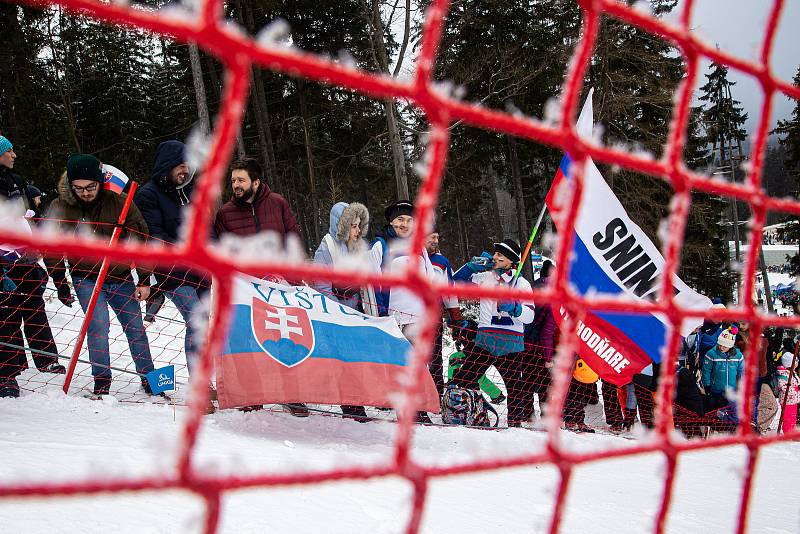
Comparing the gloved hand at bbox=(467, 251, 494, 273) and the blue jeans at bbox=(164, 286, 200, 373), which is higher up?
the gloved hand at bbox=(467, 251, 494, 273)

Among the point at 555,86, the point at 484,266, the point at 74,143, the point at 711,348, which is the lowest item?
the point at 711,348

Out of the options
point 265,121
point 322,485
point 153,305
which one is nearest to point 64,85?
point 265,121

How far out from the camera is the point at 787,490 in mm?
3373

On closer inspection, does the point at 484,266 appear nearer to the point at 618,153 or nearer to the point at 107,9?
the point at 618,153

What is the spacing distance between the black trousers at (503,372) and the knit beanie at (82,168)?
3081 mm

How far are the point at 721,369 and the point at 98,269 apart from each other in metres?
6.25

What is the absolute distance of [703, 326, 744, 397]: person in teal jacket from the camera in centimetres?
601

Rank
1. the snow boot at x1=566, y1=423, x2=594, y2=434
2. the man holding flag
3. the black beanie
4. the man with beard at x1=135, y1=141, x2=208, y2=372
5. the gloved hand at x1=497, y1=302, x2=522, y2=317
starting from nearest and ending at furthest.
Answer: the man with beard at x1=135, y1=141, x2=208, y2=372 < the black beanie < the gloved hand at x1=497, y1=302, x2=522, y2=317 < the man holding flag < the snow boot at x1=566, y1=423, x2=594, y2=434

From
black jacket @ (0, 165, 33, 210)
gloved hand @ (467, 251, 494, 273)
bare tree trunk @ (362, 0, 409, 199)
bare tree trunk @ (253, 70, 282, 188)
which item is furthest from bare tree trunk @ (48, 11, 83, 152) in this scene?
gloved hand @ (467, 251, 494, 273)

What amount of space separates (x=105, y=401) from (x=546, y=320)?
3671 mm

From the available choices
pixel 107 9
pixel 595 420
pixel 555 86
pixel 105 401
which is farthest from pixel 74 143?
pixel 107 9

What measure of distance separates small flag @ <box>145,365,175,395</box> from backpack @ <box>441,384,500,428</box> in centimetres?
213

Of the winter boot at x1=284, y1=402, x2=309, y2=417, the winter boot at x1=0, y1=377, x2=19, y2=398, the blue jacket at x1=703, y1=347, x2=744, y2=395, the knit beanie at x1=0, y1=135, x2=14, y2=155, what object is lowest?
the winter boot at x1=284, y1=402, x2=309, y2=417

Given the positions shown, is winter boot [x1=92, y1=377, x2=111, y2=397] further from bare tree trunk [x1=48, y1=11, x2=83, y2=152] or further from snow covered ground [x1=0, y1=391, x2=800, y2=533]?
bare tree trunk [x1=48, y1=11, x2=83, y2=152]
